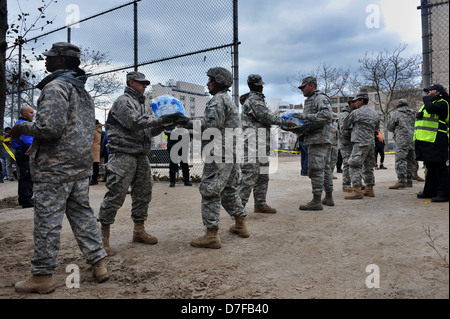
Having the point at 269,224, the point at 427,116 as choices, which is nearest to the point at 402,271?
the point at 269,224

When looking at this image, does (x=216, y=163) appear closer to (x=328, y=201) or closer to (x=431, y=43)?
(x=328, y=201)

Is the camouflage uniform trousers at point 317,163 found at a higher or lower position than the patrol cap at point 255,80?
lower

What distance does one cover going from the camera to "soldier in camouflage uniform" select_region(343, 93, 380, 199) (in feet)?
20.8

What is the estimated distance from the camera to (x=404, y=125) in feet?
24.6

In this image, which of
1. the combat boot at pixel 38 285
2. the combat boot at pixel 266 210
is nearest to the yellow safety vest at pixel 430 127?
the combat boot at pixel 266 210

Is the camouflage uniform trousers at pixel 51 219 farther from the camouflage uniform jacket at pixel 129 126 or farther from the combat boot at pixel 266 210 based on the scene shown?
the combat boot at pixel 266 210

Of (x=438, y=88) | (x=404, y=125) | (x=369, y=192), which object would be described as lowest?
(x=369, y=192)

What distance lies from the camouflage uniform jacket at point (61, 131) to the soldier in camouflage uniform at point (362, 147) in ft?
16.4

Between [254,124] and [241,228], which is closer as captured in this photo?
[241,228]

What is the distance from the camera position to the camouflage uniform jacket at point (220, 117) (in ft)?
11.7

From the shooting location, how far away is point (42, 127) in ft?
8.13

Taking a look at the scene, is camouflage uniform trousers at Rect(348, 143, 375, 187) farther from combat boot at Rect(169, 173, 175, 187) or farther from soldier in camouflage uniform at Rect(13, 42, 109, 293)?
soldier in camouflage uniform at Rect(13, 42, 109, 293)

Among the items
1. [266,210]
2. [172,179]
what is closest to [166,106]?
[266,210]

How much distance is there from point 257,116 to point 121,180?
219 centimetres
